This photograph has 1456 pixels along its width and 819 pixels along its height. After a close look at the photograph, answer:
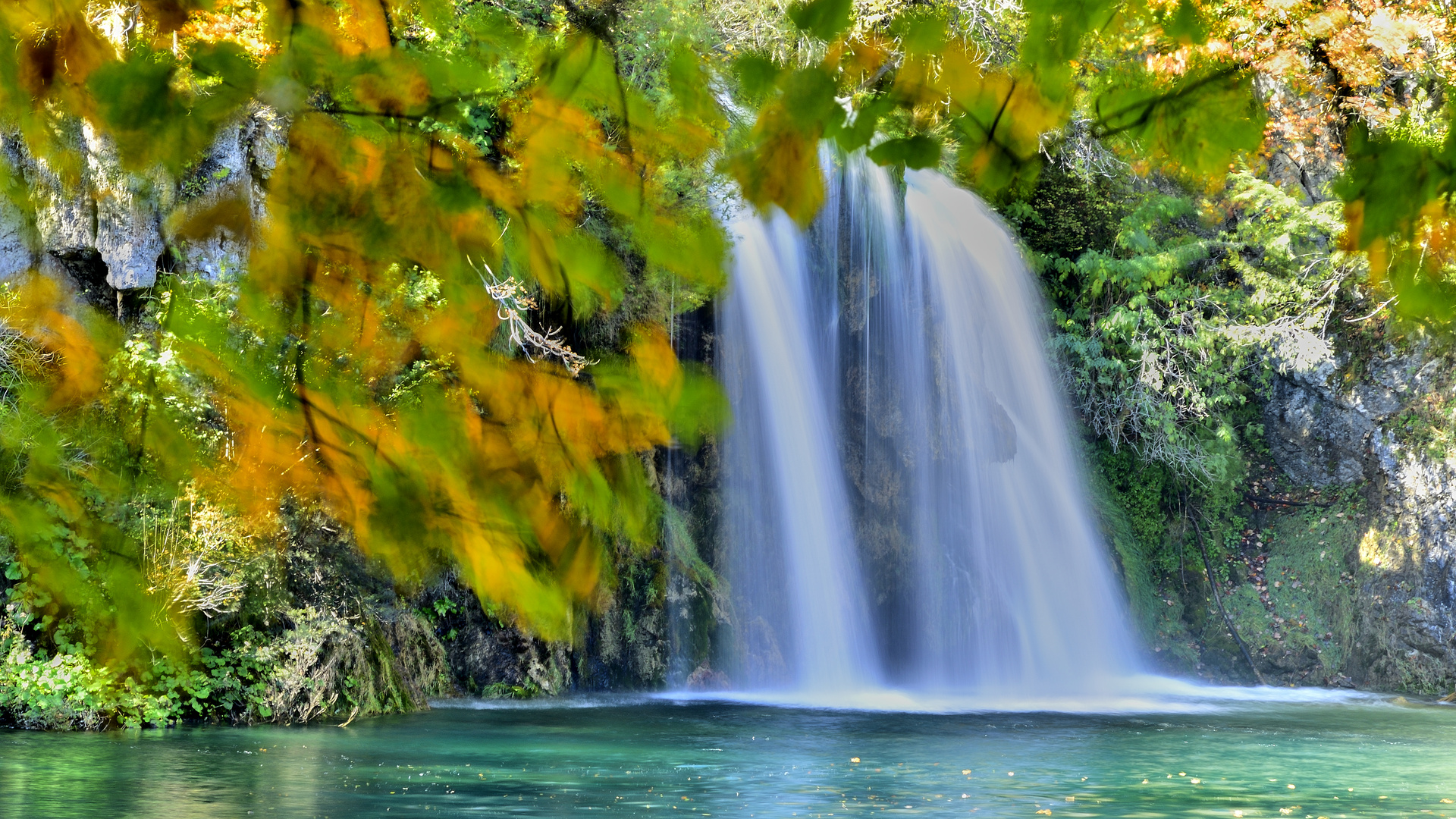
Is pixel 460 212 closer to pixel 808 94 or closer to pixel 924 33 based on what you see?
pixel 808 94

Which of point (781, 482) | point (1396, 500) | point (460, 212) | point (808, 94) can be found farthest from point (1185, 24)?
point (1396, 500)

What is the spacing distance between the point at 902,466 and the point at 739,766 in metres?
7.89

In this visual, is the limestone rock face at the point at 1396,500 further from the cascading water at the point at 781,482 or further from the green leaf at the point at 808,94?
the green leaf at the point at 808,94

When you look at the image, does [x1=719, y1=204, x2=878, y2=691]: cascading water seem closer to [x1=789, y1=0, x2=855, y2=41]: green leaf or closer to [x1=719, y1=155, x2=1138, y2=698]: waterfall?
[x1=719, y1=155, x2=1138, y2=698]: waterfall

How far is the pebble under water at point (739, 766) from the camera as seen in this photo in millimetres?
6730

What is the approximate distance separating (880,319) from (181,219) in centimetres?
1332

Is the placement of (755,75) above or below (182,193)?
below

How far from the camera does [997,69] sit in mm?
2486

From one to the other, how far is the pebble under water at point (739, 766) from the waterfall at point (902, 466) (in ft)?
10.4

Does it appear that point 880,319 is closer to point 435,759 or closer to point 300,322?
point 435,759

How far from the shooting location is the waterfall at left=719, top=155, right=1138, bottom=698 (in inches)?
573

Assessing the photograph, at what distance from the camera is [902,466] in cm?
1564

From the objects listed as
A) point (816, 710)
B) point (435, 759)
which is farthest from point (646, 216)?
point (816, 710)

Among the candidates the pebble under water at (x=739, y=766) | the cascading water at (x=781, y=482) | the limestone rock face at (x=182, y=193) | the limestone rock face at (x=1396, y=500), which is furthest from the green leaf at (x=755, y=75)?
the limestone rock face at (x=1396, y=500)
